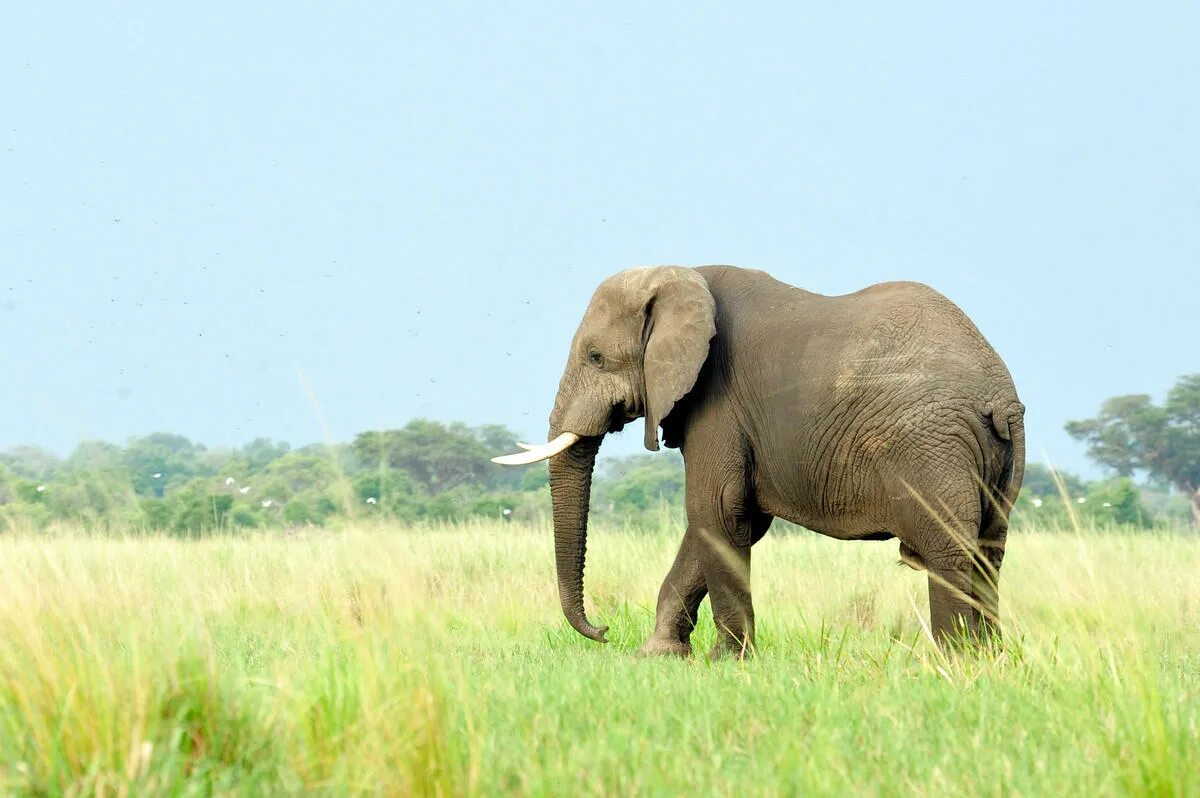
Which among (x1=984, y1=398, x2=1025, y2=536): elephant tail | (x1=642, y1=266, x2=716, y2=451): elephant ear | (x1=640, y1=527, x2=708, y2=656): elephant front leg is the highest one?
(x1=642, y1=266, x2=716, y2=451): elephant ear

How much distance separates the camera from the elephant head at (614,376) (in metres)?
7.82

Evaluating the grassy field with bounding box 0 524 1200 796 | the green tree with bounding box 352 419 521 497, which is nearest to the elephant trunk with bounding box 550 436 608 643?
the grassy field with bounding box 0 524 1200 796

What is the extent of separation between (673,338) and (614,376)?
563 millimetres

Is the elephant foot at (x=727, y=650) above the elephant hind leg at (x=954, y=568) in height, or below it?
below

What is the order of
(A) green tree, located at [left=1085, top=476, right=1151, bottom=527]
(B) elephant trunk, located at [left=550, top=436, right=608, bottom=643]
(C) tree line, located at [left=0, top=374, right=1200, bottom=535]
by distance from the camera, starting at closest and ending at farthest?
(B) elephant trunk, located at [left=550, top=436, right=608, bottom=643] → (C) tree line, located at [left=0, top=374, right=1200, bottom=535] → (A) green tree, located at [left=1085, top=476, right=1151, bottom=527]

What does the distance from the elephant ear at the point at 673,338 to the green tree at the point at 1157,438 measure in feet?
121

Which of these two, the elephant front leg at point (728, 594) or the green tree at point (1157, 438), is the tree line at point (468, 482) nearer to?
the green tree at point (1157, 438)

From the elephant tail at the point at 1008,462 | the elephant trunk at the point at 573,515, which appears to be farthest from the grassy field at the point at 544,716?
the elephant trunk at the point at 573,515

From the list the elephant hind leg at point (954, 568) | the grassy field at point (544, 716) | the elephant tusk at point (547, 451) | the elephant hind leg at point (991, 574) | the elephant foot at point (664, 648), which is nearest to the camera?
the grassy field at point (544, 716)

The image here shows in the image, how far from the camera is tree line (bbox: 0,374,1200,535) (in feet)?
78.8

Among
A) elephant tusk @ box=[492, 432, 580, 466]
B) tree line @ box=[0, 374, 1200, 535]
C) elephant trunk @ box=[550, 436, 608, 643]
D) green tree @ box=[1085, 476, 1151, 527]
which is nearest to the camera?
elephant tusk @ box=[492, 432, 580, 466]

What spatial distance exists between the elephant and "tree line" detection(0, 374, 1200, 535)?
20.6 ft

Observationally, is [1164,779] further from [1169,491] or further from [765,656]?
[1169,491]

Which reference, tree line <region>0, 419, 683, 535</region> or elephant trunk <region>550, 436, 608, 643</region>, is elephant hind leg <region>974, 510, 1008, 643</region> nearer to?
elephant trunk <region>550, 436, 608, 643</region>
